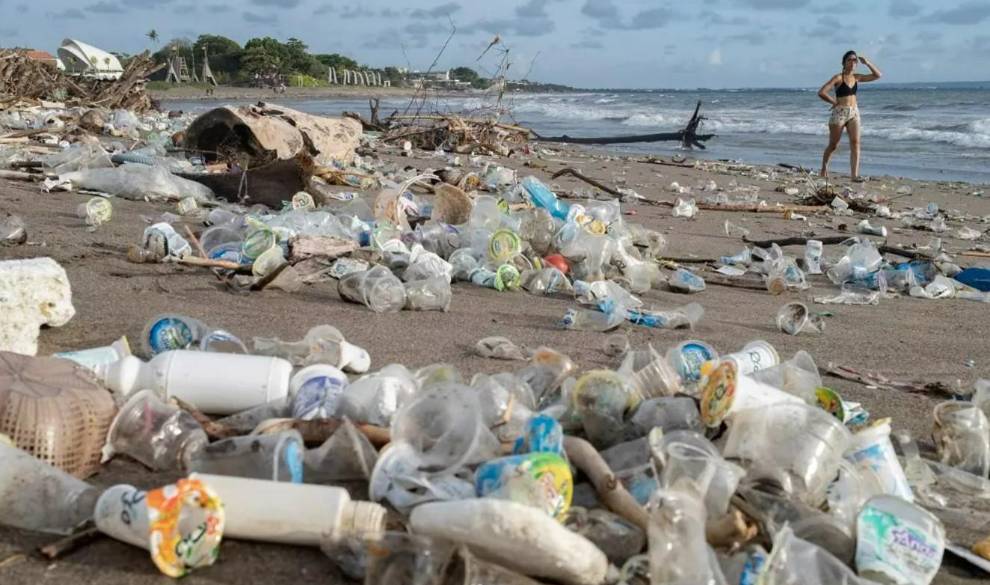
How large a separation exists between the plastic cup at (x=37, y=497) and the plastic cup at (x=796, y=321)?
294 centimetres

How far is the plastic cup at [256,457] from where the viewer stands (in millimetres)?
1666

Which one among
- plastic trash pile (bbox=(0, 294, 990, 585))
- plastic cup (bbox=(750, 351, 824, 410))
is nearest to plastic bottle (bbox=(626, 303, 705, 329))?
plastic cup (bbox=(750, 351, 824, 410))

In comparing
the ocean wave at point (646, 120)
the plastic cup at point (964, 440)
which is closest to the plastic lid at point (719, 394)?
the plastic cup at point (964, 440)

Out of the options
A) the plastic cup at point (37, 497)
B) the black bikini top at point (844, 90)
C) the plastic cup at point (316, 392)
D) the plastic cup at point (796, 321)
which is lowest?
the plastic cup at point (796, 321)

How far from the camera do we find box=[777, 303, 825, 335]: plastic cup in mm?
3652

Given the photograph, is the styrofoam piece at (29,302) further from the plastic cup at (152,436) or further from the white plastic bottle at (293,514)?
the white plastic bottle at (293,514)

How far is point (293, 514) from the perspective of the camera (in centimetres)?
150

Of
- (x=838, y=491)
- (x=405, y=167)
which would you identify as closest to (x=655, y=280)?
(x=838, y=491)

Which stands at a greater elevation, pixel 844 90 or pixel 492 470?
pixel 844 90

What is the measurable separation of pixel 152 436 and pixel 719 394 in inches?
51.3

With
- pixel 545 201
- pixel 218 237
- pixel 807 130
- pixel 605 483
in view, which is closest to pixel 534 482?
pixel 605 483

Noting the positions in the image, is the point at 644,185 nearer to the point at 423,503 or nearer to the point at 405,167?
the point at 405,167

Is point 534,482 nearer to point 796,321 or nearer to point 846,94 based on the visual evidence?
point 796,321

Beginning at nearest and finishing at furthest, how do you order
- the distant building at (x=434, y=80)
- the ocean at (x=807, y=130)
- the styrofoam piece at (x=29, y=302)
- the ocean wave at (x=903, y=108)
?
1. the styrofoam piece at (x=29, y=302)
2. the distant building at (x=434, y=80)
3. the ocean at (x=807, y=130)
4. the ocean wave at (x=903, y=108)
